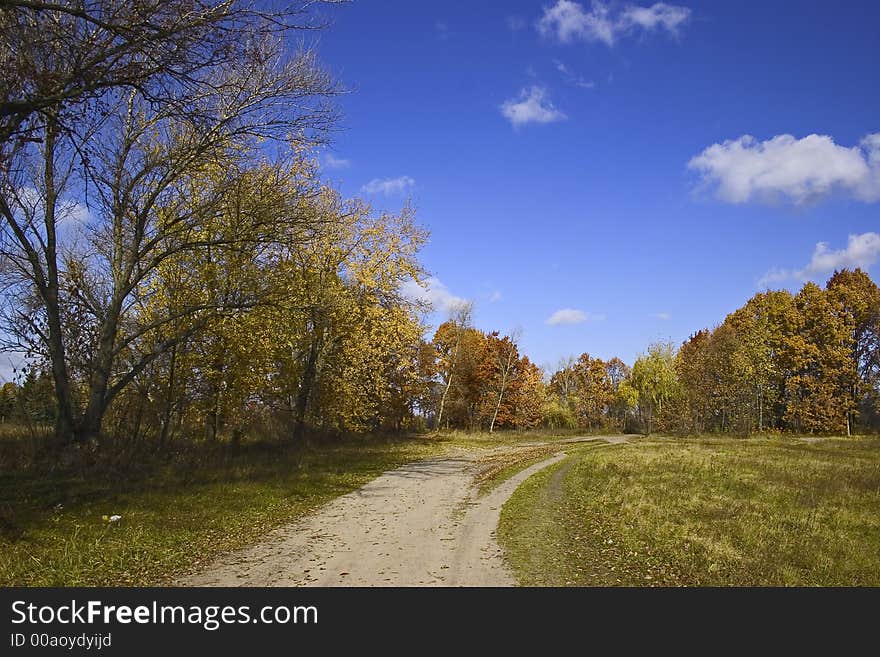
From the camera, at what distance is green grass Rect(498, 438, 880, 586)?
8227mm

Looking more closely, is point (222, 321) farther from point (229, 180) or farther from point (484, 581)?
point (484, 581)

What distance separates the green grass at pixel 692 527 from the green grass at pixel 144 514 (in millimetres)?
4945

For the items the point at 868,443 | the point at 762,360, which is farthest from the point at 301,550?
the point at 762,360

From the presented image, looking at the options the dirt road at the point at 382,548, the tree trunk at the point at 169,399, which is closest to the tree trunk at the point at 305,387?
the tree trunk at the point at 169,399

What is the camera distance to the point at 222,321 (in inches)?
690

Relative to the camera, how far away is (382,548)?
895cm

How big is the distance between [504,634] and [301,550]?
4.30 metres

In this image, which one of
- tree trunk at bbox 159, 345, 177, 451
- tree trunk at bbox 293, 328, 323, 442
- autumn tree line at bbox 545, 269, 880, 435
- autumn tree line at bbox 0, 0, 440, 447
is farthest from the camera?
autumn tree line at bbox 545, 269, 880, 435

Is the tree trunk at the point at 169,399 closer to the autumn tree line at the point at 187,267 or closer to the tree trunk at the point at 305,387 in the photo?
the autumn tree line at the point at 187,267

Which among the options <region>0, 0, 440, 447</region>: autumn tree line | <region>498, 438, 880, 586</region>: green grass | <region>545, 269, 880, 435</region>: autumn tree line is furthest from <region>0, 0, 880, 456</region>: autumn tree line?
<region>545, 269, 880, 435</region>: autumn tree line

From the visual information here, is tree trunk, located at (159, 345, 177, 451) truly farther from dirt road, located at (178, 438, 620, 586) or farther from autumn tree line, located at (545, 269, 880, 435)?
autumn tree line, located at (545, 269, 880, 435)

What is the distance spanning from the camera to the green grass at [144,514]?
762 centimetres

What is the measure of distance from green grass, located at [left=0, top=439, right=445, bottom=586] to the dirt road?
0.69 m

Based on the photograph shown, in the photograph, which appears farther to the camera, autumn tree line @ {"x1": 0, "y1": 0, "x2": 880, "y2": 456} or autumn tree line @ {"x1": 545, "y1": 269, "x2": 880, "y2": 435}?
autumn tree line @ {"x1": 545, "y1": 269, "x2": 880, "y2": 435}
